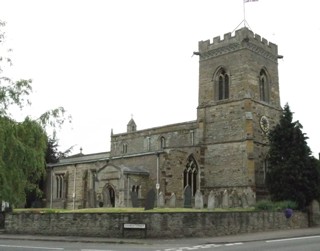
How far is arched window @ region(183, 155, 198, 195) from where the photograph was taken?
1492 inches

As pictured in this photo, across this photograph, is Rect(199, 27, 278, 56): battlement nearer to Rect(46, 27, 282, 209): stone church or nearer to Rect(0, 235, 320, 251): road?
Rect(46, 27, 282, 209): stone church

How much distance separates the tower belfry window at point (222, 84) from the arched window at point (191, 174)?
6.55 meters

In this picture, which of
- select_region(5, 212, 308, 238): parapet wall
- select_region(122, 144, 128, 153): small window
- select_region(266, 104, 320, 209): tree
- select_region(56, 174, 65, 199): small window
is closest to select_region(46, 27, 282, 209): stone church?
select_region(56, 174, 65, 199): small window

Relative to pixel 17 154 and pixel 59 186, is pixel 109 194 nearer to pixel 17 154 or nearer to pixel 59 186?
pixel 59 186

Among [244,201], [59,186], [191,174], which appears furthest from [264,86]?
[59,186]

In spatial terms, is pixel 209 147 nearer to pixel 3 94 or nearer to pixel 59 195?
pixel 59 195

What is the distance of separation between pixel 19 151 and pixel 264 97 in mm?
28592

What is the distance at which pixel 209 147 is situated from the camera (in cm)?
4028

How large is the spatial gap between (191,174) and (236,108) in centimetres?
703

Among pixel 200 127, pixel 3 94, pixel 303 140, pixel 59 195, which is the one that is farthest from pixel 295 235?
pixel 59 195

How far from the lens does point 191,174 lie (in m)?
38.8

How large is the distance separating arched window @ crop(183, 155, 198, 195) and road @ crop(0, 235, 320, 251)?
57.1ft

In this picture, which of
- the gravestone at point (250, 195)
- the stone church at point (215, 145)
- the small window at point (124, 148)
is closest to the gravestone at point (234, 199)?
the stone church at point (215, 145)

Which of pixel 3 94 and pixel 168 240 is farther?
pixel 168 240
